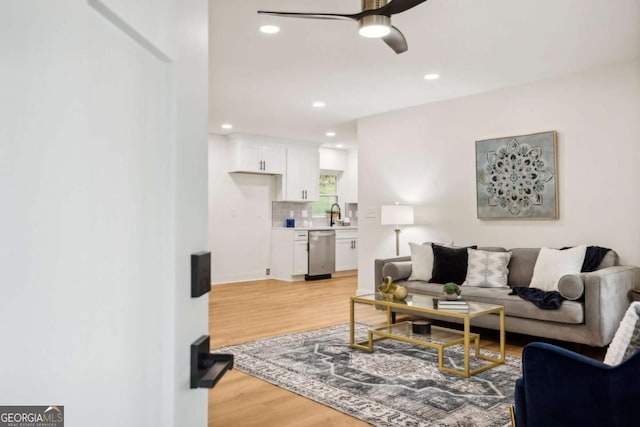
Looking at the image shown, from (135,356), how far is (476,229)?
16.9 ft

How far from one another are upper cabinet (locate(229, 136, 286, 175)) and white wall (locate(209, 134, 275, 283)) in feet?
0.89

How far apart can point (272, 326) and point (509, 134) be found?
3295mm

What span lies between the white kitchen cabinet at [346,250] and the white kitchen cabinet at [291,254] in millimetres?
777

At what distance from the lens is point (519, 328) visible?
4070 millimetres

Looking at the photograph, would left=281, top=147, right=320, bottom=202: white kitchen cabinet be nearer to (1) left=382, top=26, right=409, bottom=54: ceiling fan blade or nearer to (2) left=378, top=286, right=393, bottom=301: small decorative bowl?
(2) left=378, top=286, right=393, bottom=301: small decorative bowl

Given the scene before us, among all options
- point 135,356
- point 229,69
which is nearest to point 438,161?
point 229,69

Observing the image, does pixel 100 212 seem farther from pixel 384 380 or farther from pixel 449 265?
pixel 449 265

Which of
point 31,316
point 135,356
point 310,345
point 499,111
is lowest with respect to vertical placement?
point 310,345

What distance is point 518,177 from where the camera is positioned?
198 inches

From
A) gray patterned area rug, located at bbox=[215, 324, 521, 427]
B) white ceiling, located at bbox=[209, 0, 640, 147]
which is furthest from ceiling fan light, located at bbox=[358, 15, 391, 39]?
gray patterned area rug, located at bbox=[215, 324, 521, 427]

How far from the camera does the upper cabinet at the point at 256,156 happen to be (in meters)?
8.04

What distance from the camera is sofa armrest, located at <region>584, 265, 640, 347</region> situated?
362 centimetres

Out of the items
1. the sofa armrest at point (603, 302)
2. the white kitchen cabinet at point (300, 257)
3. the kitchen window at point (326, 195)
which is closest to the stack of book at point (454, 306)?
the sofa armrest at point (603, 302)

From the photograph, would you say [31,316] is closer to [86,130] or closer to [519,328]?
[86,130]
